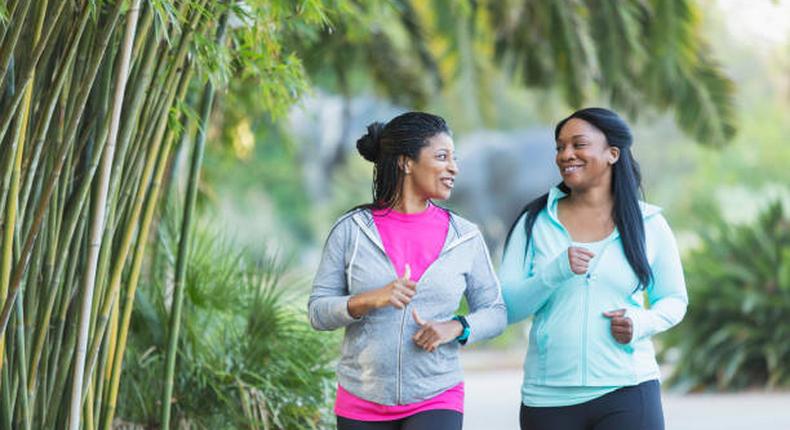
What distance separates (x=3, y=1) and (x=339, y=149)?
2594cm

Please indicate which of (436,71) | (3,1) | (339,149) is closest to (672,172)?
(339,149)

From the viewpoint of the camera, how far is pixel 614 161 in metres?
3.43

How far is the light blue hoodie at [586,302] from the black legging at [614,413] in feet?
0.12

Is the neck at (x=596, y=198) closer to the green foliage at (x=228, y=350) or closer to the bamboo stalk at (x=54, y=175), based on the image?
the bamboo stalk at (x=54, y=175)

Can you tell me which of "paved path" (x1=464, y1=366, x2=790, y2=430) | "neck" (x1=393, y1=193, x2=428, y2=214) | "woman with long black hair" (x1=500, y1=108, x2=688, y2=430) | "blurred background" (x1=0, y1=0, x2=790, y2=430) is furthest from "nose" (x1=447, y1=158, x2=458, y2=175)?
"paved path" (x1=464, y1=366, x2=790, y2=430)

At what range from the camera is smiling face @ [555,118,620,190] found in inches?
133

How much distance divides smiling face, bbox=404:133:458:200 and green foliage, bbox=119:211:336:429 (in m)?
1.74

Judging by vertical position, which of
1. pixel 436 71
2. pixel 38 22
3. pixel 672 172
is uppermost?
pixel 672 172

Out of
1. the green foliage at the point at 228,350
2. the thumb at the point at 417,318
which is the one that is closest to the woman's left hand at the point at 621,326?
the thumb at the point at 417,318

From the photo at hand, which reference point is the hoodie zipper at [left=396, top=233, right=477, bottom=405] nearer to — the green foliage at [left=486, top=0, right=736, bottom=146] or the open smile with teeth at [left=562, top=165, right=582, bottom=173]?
the open smile with teeth at [left=562, top=165, right=582, bottom=173]

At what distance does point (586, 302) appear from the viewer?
11.0 ft

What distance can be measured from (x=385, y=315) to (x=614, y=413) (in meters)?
0.66

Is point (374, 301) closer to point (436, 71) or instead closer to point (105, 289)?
point (105, 289)

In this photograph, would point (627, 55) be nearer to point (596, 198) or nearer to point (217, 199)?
point (217, 199)
